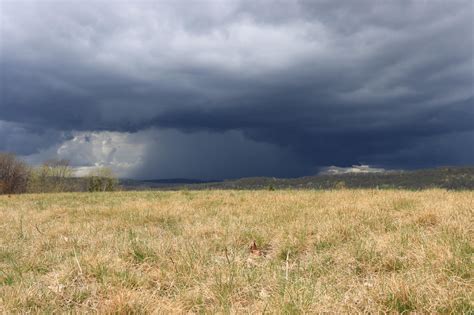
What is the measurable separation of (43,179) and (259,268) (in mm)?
92615

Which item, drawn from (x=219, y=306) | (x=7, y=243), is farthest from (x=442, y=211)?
(x=7, y=243)

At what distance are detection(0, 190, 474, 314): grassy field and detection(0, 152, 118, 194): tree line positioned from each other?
6837 centimetres

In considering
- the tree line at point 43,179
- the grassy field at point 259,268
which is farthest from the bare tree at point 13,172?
the grassy field at point 259,268

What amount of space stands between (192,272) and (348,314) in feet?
7.24

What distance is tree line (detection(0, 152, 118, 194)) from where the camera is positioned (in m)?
77.2

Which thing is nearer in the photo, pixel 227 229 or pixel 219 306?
pixel 219 306

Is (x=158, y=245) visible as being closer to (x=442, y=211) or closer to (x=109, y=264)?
(x=109, y=264)

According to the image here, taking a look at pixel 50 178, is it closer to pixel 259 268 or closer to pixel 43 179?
pixel 43 179

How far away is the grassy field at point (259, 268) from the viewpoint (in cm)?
353

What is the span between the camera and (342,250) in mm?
5652

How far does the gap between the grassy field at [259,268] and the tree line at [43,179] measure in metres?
68.4

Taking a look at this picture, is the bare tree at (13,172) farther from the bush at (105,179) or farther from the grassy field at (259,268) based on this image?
the grassy field at (259,268)

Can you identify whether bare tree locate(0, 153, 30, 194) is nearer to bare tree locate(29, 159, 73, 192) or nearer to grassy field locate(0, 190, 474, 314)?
bare tree locate(29, 159, 73, 192)

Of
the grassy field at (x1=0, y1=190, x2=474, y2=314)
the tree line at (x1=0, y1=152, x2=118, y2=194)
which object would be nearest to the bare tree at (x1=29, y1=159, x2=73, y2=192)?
the tree line at (x1=0, y1=152, x2=118, y2=194)
